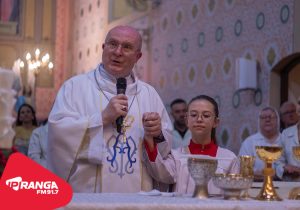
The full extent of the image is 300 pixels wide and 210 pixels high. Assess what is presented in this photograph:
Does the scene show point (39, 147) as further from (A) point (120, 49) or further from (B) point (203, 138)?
(B) point (203, 138)

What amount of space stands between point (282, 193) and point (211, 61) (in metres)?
5.44

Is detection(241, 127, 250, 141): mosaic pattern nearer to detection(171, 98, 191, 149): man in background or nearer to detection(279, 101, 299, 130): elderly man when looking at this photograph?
detection(171, 98, 191, 149): man in background

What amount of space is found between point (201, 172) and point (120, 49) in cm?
118

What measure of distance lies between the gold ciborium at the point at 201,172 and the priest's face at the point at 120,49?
44.8 inches

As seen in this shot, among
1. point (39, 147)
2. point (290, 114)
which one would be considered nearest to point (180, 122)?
point (290, 114)

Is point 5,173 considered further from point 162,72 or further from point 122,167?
point 162,72

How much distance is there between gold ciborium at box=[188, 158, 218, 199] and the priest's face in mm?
1139

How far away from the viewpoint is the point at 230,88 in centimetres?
776

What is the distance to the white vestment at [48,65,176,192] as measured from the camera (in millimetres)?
3156

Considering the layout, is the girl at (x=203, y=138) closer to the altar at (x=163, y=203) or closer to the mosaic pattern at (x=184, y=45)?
the altar at (x=163, y=203)

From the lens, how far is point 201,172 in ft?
7.64

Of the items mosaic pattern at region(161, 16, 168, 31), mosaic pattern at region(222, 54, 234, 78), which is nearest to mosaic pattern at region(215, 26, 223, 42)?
mosaic pattern at region(222, 54, 234, 78)

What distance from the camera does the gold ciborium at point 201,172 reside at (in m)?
2.32

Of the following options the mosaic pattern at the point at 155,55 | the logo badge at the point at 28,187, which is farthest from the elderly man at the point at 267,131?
the mosaic pattern at the point at 155,55
